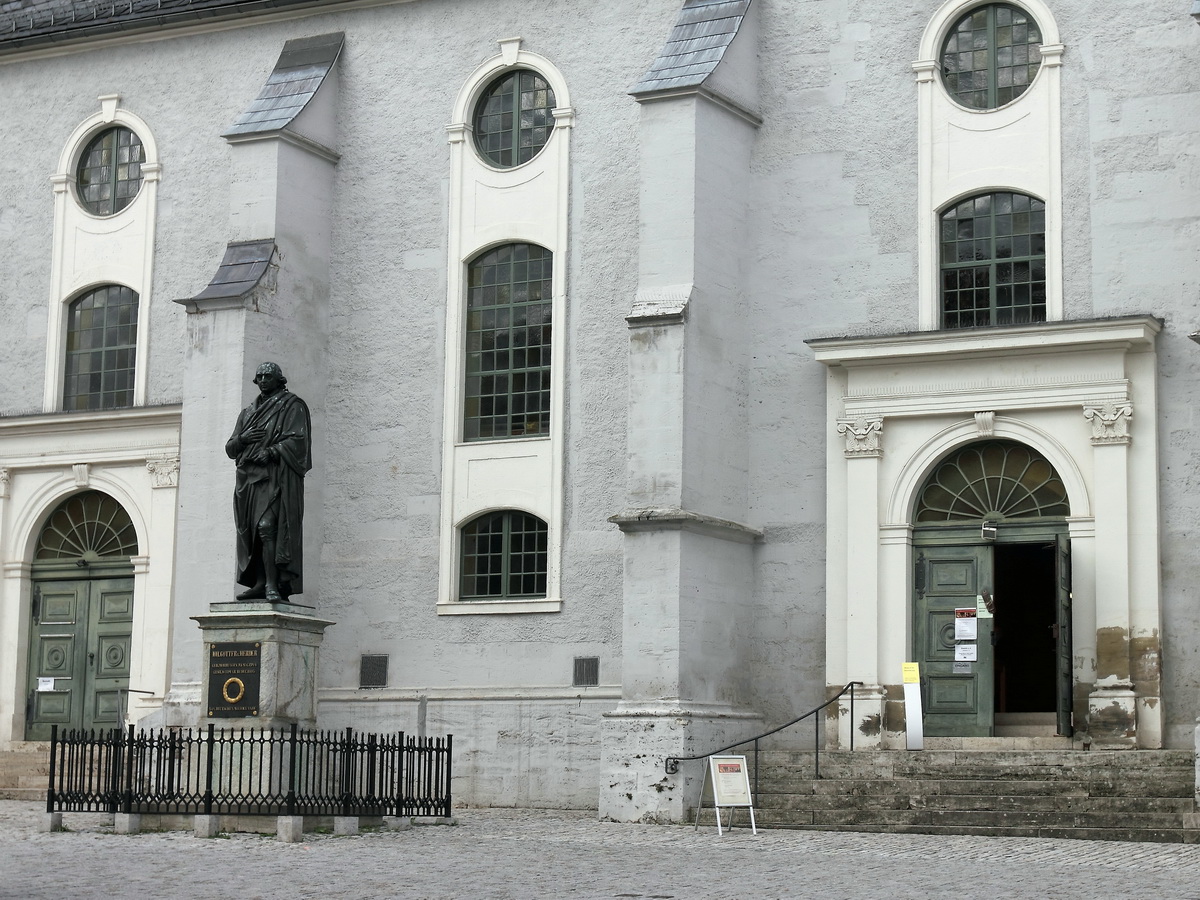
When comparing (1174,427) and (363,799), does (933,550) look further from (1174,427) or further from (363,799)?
(363,799)

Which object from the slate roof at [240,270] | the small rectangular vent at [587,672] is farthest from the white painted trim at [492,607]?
the slate roof at [240,270]

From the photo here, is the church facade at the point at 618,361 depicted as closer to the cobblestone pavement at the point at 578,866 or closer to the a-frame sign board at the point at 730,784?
the a-frame sign board at the point at 730,784

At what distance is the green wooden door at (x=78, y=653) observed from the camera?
27172mm

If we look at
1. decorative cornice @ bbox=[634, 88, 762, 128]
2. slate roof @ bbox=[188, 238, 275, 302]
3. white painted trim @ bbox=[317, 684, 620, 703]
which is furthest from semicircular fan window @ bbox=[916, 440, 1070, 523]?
slate roof @ bbox=[188, 238, 275, 302]

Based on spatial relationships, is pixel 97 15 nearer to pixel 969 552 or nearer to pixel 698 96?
pixel 698 96

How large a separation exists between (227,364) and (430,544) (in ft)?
11.5

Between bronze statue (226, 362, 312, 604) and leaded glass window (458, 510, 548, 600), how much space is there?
577 cm

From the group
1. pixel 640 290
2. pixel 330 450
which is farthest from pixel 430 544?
Answer: pixel 640 290

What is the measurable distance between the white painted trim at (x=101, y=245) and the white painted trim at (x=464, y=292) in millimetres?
4812

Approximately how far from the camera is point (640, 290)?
75.5 ft

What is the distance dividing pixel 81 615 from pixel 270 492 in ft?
30.7

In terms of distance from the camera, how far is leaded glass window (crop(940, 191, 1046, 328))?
22.9 m

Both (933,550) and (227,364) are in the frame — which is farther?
(227,364)

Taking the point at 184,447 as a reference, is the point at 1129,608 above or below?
below
